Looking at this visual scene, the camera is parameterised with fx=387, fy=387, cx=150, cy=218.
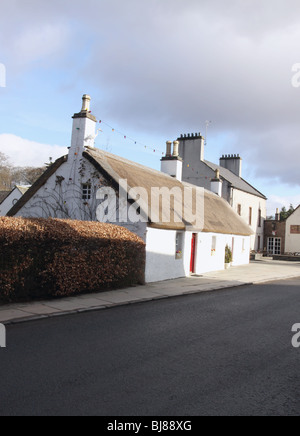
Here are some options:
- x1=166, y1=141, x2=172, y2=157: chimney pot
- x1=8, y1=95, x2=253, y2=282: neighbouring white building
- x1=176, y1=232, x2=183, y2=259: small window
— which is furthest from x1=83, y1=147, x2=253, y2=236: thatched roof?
x1=166, y1=141, x2=172, y2=157: chimney pot

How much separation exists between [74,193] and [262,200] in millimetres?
32513

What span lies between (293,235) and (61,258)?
3724 cm

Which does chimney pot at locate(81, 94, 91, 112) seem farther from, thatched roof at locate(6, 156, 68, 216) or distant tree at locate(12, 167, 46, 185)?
distant tree at locate(12, 167, 46, 185)

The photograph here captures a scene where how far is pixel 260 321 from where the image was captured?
926 cm

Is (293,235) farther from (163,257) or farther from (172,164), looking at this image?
(163,257)

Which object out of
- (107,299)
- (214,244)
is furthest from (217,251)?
(107,299)

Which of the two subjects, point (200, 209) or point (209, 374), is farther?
point (200, 209)

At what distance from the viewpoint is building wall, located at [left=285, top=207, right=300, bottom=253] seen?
43.2 m

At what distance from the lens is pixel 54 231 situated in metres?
11.2

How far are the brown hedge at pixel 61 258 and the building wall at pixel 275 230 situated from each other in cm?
3365

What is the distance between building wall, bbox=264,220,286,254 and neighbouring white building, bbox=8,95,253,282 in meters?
26.0

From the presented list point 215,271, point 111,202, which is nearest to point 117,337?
point 111,202

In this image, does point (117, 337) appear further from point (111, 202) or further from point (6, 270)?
point (111, 202)

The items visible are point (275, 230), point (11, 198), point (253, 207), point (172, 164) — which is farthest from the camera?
point (275, 230)
